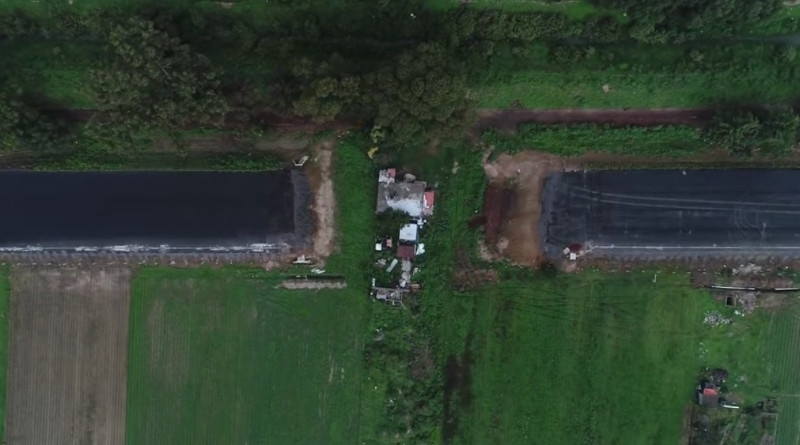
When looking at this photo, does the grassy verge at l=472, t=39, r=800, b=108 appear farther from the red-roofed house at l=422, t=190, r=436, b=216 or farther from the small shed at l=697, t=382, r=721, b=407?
the small shed at l=697, t=382, r=721, b=407

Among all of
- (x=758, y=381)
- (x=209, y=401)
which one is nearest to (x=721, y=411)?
(x=758, y=381)

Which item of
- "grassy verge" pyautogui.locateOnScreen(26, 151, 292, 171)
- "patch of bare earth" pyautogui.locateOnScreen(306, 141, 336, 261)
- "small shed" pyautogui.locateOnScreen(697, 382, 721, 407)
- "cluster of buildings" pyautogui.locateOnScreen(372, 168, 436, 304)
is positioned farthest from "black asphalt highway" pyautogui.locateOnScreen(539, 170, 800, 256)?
"grassy verge" pyautogui.locateOnScreen(26, 151, 292, 171)

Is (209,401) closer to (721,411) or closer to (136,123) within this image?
(136,123)

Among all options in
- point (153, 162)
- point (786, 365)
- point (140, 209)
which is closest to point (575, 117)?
point (786, 365)

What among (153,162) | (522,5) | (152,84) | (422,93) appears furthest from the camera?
(153,162)

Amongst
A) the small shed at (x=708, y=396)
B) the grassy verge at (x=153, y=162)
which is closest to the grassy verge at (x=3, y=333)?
the grassy verge at (x=153, y=162)

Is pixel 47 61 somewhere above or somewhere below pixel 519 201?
above

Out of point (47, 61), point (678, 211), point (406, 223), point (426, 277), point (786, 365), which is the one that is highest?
point (47, 61)

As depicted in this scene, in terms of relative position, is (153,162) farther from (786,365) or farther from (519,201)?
(786,365)
